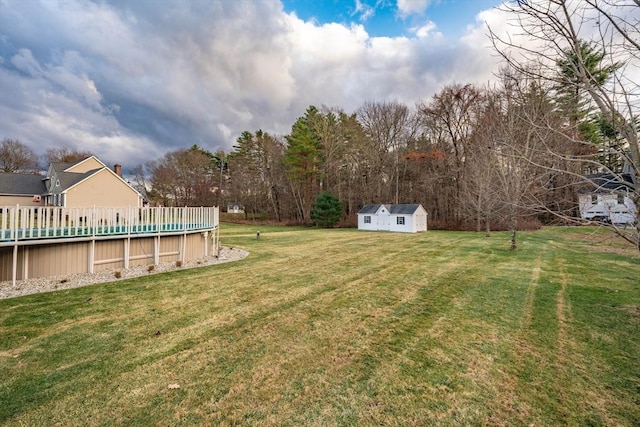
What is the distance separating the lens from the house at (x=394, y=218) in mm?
22750

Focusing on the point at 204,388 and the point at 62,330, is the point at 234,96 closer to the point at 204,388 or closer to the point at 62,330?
the point at 62,330

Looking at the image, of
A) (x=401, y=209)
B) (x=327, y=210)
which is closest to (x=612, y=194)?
(x=401, y=209)

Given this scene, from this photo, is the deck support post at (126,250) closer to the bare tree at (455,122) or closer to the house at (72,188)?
the house at (72,188)

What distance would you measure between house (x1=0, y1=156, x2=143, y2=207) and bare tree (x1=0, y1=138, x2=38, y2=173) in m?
10.5

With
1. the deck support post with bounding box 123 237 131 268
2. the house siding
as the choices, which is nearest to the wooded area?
the deck support post with bounding box 123 237 131 268

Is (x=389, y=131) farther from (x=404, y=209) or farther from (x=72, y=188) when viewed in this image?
(x=72, y=188)

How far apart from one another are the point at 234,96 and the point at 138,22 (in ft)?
26.1

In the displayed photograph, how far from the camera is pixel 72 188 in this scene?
809 inches

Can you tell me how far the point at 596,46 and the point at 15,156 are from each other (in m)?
50.0

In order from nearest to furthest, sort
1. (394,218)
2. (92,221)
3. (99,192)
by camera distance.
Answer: (92,221) → (99,192) → (394,218)

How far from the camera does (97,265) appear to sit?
7.32 metres

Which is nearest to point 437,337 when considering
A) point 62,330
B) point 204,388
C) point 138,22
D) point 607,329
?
point 607,329

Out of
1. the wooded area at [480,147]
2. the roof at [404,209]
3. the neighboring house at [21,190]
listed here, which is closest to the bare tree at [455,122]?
the wooded area at [480,147]

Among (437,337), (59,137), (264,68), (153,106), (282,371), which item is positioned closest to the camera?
(282,371)
